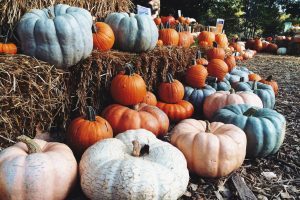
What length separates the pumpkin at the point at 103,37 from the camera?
3.96 meters

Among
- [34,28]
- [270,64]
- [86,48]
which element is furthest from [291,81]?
[34,28]

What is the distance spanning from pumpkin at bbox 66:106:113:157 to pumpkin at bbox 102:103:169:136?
314 millimetres

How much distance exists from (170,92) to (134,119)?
3.21 ft

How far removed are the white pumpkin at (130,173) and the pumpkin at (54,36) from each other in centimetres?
116

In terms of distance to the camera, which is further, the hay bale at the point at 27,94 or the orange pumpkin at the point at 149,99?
the orange pumpkin at the point at 149,99

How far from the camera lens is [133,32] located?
165 inches

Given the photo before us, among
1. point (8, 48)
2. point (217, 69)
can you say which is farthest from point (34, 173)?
point (217, 69)

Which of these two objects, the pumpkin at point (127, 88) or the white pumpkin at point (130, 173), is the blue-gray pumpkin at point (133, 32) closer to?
the pumpkin at point (127, 88)

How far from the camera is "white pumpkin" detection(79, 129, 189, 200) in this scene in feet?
7.38

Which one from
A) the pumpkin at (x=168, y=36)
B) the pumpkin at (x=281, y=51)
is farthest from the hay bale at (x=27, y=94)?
the pumpkin at (x=281, y=51)

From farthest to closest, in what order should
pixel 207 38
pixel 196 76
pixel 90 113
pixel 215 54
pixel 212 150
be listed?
1. pixel 207 38
2. pixel 215 54
3. pixel 196 76
4. pixel 90 113
5. pixel 212 150

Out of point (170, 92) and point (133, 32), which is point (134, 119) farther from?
point (133, 32)

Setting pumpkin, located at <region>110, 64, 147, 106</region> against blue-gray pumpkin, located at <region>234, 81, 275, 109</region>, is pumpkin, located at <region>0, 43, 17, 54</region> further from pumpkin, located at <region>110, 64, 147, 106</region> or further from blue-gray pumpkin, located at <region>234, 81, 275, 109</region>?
blue-gray pumpkin, located at <region>234, 81, 275, 109</region>

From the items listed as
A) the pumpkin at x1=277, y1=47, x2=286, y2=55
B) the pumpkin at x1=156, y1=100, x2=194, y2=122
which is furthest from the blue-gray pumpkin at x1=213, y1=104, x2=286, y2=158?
the pumpkin at x1=277, y1=47, x2=286, y2=55
